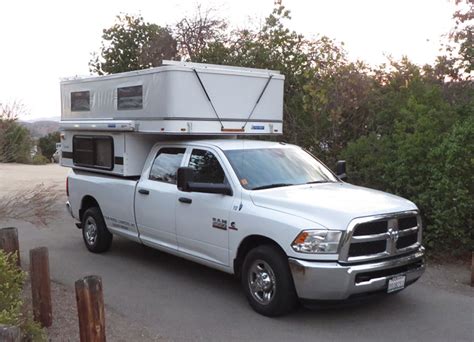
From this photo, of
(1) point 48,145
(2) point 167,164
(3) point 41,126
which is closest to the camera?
(2) point 167,164

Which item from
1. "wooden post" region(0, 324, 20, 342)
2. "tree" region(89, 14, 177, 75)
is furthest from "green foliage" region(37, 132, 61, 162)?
"wooden post" region(0, 324, 20, 342)

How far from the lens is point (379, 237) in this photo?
5.02m

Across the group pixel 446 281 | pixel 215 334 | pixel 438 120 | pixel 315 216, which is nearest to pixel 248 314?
pixel 215 334

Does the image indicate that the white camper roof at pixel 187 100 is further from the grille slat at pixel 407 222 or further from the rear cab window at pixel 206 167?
the grille slat at pixel 407 222

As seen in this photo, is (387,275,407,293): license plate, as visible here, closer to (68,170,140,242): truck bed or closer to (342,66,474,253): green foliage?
(342,66,474,253): green foliage

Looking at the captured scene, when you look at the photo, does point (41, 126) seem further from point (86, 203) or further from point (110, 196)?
point (110, 196)

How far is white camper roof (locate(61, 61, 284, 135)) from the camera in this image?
6.85 metres

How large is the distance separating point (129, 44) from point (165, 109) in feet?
50.2

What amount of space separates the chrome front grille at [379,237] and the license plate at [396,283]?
24cm

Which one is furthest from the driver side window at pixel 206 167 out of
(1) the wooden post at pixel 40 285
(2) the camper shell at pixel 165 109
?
(1) the wooden post at pixel 40 285

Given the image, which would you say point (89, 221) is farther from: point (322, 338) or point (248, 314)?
point (322, 338)

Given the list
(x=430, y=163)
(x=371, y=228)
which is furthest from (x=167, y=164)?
(x=430, y=163)

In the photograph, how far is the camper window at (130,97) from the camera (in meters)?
7.41

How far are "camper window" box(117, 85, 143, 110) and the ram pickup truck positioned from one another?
0.73m
